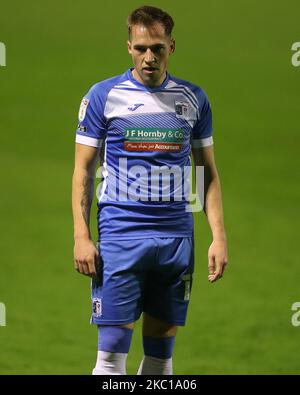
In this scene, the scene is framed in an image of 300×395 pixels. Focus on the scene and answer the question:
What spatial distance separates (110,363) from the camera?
443cm

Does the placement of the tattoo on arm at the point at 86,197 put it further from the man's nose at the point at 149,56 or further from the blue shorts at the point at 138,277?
the man's nose at the point at 149,56

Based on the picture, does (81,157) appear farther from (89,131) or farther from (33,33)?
(33,33)

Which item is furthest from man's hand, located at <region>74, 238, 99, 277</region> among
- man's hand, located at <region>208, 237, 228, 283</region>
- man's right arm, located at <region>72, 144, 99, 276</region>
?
man's hand, located at <region>208, 237, 228, 283</region>

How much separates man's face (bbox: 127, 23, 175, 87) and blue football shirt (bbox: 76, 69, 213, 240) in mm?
81

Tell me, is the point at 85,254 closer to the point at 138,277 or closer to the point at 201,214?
the point at 138,277

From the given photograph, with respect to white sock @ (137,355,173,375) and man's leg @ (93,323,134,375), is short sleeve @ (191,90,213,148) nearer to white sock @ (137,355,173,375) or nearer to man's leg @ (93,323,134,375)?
man's leg @ (93,323,134,375)

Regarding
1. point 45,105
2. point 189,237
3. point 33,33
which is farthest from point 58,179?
point 189,237

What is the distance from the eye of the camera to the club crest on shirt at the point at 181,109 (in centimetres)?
445

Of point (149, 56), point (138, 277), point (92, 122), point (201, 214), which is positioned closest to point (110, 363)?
point (138, 277)

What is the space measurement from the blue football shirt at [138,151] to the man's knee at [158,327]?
0.37 metres

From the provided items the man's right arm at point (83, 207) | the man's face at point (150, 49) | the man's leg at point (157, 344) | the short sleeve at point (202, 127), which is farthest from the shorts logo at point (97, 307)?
the man's face at point (150, 49)

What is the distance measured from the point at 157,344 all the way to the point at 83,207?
665mm

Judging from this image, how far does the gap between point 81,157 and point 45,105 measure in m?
4.72

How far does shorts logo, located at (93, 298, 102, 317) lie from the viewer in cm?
442
